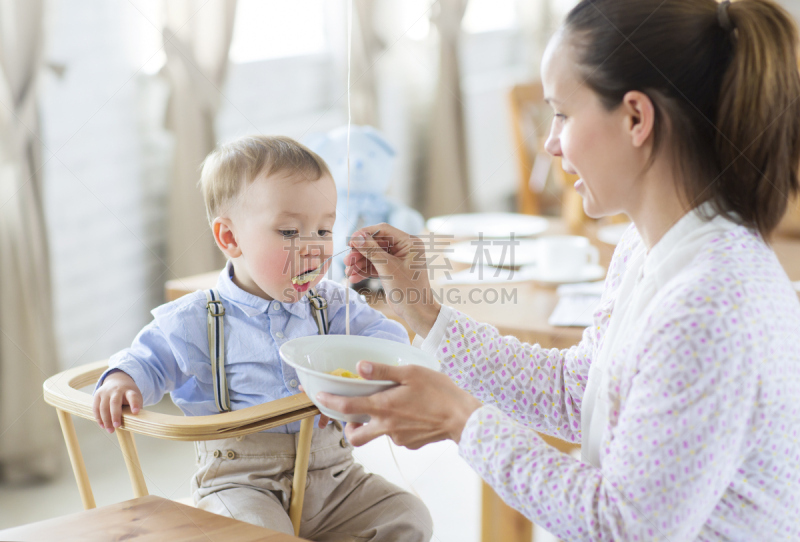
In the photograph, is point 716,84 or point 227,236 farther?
point 227,236

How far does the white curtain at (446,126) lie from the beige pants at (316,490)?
2.91 meters

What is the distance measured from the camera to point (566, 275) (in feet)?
5.31

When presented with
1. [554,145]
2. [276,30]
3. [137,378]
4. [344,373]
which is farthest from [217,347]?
[276,30]

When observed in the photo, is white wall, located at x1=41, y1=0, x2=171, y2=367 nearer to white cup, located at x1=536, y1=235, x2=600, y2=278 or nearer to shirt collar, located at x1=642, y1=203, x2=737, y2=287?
white cup, located at x1=536, y1=235, x2=600, y2=278

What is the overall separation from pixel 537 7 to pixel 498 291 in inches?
141

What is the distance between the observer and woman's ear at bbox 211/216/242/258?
4.26 ft

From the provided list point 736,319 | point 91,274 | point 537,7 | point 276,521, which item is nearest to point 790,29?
point 736,319

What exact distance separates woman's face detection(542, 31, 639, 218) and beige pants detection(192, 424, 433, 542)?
1.93ft

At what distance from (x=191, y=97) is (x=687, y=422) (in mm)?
2193

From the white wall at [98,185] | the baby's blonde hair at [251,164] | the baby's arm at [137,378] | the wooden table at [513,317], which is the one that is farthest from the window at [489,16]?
the baby's arm at [137,378]

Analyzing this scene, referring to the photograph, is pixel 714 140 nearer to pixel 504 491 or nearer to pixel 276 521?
pixel 504 491

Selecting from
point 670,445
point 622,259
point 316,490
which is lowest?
point 316,490

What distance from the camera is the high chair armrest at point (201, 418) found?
0.98m

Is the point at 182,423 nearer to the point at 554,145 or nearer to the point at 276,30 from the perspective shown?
the point at 554,145
